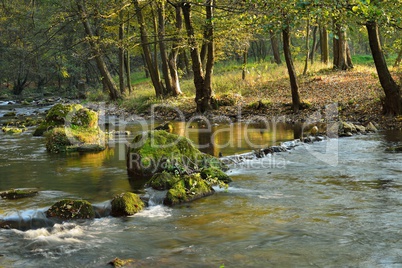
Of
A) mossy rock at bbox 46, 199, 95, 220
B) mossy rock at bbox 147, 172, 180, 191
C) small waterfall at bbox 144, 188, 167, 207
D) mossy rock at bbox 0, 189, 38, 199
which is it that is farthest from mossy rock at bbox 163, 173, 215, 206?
mossy rock at bbox 0, 189, 38, 199

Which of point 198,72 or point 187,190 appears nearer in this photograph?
point 187,190

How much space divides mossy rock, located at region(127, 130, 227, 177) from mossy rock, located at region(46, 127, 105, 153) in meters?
3.99

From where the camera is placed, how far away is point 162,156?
1034 centimetres

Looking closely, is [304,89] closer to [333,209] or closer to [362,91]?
[362,91]

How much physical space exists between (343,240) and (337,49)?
2526 cm

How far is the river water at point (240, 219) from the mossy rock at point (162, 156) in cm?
46

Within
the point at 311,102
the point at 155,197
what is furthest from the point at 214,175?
the point at 311,102

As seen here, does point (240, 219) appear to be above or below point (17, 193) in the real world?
below

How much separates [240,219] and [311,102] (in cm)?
1472

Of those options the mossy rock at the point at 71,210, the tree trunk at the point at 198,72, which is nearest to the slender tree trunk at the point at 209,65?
the tree trunk at the point at 198,72

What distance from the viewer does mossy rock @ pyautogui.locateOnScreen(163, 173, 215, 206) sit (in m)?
8.45

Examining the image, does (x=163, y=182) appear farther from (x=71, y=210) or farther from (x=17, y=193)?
(x=17, y=193)

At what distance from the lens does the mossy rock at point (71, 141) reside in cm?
1421

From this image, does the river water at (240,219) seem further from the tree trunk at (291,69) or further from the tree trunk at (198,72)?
the tree trunk at (198,72)
